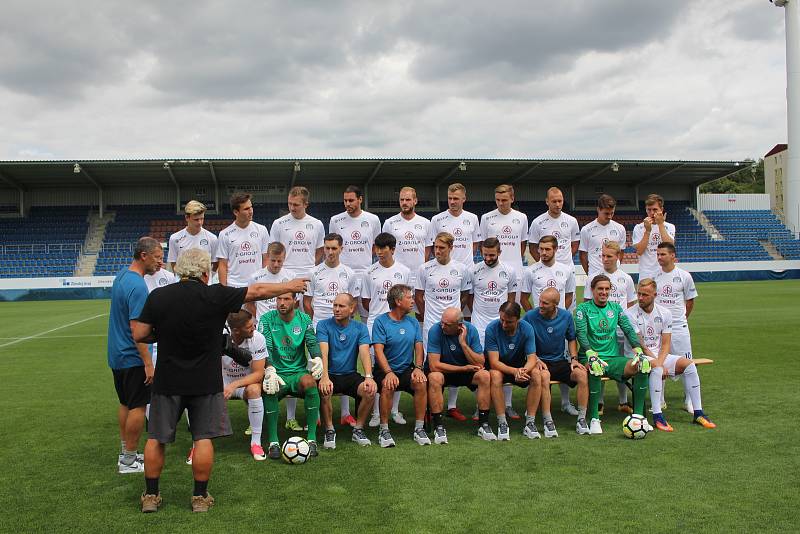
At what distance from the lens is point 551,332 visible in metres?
6.85

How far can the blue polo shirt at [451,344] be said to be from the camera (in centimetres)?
658

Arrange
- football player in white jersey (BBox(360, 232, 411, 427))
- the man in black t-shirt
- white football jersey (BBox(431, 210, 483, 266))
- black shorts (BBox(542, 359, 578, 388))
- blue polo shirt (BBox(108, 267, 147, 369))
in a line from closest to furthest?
the man in black t-shirt
blue polo shirt (BBox(108, 267, 147, 369))
black shorts (BBox(542, 359, 578, 388))
football player in white jersey (BBox(360, 232, 411, 427))
white football jersey (BBox(431, 210, 483, 266))

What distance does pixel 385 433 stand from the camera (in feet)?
20.0

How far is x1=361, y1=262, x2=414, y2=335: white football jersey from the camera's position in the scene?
727 cm

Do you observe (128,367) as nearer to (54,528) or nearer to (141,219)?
(54,528)

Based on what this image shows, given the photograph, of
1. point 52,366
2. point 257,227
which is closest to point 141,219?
point 52,366

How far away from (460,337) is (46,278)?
27.7 metres

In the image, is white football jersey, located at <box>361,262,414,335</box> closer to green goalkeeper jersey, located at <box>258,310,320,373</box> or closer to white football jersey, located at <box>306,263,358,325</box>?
white football jersey, located at <box>306,263,358,325</box>

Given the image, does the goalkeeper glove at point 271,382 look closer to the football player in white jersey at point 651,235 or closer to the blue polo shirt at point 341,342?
the blue polo shirt at point 341,342

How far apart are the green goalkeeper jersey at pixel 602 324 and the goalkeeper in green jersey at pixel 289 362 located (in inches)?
112

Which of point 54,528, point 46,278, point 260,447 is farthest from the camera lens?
point 46,278

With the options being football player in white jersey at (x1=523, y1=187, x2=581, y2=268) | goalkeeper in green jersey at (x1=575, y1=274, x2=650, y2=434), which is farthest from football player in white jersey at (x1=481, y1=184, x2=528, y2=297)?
goalkeeper in green jersey at (x1=575, y1=274, x2=650, y2=434)

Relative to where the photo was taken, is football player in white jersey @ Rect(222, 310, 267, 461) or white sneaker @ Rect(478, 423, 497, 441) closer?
football player in white jersey @ Rect(222, 310, 267, 461)

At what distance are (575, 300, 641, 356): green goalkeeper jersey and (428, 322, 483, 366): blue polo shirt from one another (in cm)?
118
